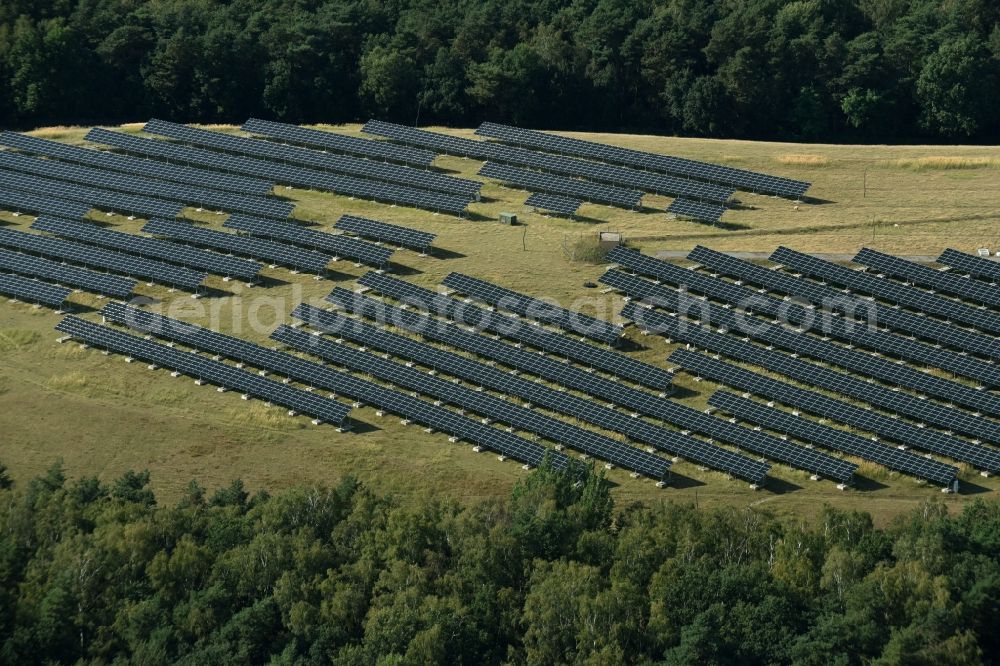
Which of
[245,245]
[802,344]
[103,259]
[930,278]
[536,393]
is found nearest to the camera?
[536,393]

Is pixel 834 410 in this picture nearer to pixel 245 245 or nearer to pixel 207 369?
pixel 207 369

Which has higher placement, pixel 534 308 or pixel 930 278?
pixel 930 278

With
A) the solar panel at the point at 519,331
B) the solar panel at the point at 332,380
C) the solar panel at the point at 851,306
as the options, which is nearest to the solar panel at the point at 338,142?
the solar panel at the point at 519,331

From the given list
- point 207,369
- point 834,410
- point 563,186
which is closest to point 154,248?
point 207,369

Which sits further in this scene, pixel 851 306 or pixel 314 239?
pixel 314 239

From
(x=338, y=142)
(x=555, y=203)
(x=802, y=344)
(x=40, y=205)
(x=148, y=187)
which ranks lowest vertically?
(x=802, y=344)

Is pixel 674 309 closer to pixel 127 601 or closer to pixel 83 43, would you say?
pixel 127 601
